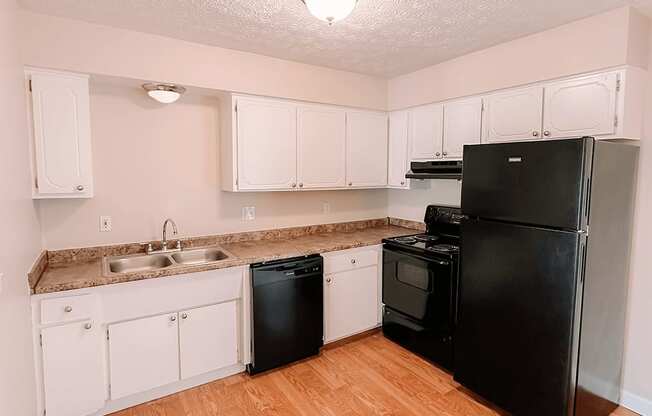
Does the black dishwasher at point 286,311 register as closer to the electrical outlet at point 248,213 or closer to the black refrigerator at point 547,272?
the electrical outlet at point 248,213

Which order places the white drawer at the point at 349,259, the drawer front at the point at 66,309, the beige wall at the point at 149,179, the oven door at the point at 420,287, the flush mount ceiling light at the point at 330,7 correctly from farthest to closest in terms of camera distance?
1. the white drawer at the point at 349,259
2. the oven door at the point at 420,287
3. the beige wall at the point at 149,179
4. the drawer front at the point at 66,309
5. the flush mount ceiling light at the point at 330,7

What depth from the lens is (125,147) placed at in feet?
8.88

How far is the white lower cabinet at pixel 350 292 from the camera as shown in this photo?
10.1 ft

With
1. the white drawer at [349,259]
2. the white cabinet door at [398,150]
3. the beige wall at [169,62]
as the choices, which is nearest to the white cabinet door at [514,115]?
the white cabinet door at [398,150]

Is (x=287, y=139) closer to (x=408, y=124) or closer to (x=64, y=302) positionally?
(x=408, y=124)

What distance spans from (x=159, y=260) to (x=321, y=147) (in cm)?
166

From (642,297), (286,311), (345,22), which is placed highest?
(345,22)

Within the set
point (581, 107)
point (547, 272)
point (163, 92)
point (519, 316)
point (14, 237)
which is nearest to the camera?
point (14, 237)

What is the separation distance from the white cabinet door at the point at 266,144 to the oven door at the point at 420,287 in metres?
1.17

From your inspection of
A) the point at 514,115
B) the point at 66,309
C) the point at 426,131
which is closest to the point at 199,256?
the point at 66,309

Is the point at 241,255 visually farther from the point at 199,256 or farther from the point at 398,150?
the point at 398,150

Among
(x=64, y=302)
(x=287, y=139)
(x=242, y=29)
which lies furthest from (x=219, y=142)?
(x=64, y=302)

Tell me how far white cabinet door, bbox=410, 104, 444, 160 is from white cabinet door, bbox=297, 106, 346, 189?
676mm

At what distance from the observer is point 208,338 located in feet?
8.36
